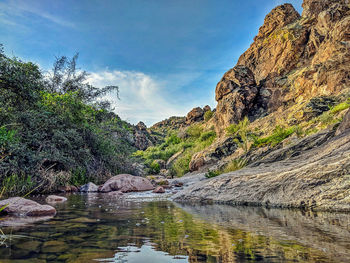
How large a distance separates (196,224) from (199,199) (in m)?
2.91

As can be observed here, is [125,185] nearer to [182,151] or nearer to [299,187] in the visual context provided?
[299,187]

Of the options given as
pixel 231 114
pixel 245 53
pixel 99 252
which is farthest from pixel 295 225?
pixel 245 53

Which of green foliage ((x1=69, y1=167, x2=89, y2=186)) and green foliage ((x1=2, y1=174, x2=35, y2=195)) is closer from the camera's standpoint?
green foliage ((x1=2, y1=174, x2=35, y2=195))

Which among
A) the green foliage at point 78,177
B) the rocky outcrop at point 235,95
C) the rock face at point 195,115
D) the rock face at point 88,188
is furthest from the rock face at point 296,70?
the rock face at point 195,115

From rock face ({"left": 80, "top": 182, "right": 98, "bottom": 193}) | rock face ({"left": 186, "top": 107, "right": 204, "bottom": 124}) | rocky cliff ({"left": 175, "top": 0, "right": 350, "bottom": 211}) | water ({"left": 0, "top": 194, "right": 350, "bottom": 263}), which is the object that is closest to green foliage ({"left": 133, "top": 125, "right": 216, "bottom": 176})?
rocky cliff ({"left": 175, "top": 0, "right": 350, "bottom": 211})

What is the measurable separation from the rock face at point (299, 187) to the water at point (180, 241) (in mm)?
745

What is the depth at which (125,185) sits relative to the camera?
9.85 meters

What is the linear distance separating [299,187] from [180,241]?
3036 millimetres

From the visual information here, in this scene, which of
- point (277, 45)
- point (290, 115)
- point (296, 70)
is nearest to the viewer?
point (290, 115)

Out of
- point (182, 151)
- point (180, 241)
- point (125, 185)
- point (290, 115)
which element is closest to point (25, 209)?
point (180, 241)

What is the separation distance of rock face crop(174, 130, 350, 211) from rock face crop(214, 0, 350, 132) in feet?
46.6

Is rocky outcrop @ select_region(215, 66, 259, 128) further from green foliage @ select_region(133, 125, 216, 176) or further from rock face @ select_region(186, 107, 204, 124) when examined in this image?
rock face @ select_region(186, 107, 204, 124)

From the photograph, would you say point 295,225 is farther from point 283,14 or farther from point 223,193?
point 283,14

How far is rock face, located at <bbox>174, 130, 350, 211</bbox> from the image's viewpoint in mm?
3688
